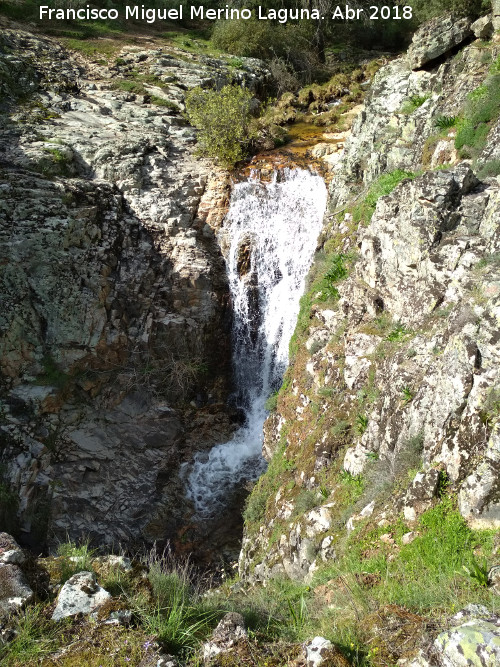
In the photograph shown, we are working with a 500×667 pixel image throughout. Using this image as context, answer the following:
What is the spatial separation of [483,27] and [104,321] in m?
13.2

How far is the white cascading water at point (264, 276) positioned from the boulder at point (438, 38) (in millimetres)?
4534

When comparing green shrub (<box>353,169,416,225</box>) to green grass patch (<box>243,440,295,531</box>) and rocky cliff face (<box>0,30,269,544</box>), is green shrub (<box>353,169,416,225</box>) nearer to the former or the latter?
rocky cliff face (<box>0,30,269,544</box>)

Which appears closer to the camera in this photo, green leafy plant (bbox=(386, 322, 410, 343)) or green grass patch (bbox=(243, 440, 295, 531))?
green leafy plant (bbox=(386, 322, 410, 343))

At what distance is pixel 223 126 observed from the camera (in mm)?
16391

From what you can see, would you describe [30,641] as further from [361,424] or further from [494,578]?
[361,424]

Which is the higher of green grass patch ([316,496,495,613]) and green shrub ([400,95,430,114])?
green shrub ([400,95,430,114])

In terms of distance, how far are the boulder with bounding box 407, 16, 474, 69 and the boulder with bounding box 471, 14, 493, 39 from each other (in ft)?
1.67

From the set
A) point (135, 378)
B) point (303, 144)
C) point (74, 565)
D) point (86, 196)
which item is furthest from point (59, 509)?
point (303, 144)

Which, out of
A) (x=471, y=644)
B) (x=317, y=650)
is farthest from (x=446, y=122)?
(x=317, y=650)

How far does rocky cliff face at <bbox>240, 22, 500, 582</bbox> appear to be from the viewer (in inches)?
232

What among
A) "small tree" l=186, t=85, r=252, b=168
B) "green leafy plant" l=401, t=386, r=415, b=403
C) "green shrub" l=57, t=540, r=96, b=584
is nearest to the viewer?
"green shrub" l=57, t=540, r=96, b=584

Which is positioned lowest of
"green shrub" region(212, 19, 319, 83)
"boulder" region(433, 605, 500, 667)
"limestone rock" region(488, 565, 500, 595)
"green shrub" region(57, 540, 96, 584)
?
"green shrub" region(57, 540, 96, 584)

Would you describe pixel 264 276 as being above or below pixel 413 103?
below

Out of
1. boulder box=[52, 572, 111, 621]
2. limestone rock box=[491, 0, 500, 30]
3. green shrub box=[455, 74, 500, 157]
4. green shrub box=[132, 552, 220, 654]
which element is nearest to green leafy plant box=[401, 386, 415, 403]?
green shrub box=[132, 552, 220, 654]
